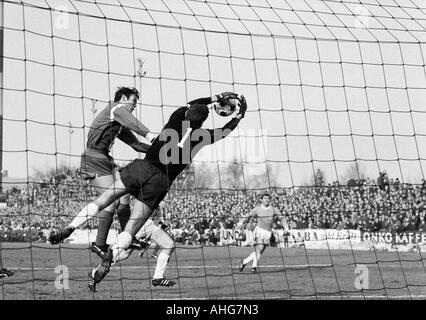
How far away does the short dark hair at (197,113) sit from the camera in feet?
25.7

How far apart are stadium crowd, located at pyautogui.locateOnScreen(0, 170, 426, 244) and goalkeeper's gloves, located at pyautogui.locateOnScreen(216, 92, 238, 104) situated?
12081 millimetres

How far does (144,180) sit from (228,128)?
108 cm

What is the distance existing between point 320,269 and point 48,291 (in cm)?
739

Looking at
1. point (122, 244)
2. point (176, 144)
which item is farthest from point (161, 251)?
point (176, 144)

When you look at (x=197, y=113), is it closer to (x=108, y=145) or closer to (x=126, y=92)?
(x=126, y=92)

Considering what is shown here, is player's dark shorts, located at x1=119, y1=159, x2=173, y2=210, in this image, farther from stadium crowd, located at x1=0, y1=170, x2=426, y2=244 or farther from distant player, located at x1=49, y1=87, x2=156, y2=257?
stadium crowd, located at x1=0, y1=170, x2=426, y2=244

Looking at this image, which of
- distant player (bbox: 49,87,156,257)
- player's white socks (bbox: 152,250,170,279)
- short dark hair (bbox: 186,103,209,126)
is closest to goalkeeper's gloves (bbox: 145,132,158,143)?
distant player (bbox: 49,87,156,257)

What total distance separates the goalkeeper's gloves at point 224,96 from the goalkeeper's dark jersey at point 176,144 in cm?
11

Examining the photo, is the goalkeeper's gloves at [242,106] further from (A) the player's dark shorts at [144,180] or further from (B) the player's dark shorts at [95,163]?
(B) the player's dark shorts at [95,163]

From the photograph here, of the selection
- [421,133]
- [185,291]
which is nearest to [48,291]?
[185,291]

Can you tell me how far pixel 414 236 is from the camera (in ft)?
71.7

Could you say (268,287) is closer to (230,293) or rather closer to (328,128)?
(230,293)

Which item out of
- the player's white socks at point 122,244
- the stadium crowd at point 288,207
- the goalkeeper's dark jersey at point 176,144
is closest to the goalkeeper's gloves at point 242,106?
the goalkeeper's dark jersey at point 176,144
